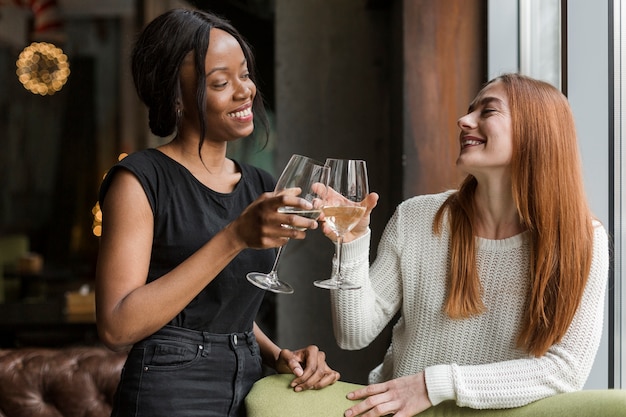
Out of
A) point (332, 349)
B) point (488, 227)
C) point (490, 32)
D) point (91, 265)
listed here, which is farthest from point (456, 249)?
point (91, 265)

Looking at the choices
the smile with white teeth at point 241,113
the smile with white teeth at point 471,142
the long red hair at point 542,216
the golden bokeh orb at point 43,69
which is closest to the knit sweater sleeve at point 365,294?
the long red hair at point 542,216

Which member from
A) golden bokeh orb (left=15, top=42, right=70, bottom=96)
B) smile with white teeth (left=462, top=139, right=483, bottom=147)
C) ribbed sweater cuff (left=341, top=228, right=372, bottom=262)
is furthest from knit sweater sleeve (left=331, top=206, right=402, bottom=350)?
golden bokeh orb (left=15, top=42, right=70, bottom=96)

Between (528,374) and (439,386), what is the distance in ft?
0.58

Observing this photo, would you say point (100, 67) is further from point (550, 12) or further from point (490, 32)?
point (550, 12)

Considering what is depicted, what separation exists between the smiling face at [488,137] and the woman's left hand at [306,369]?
519mm

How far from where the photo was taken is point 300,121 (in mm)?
4164

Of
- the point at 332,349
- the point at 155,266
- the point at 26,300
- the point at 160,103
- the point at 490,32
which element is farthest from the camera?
the point at 26,300

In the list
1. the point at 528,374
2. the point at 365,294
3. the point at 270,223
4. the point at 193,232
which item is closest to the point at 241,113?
the point at 193,232

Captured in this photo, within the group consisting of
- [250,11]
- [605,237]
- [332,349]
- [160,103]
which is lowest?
[332,349]

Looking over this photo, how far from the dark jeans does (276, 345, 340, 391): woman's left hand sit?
139mm

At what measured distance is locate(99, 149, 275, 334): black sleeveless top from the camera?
1472 millimetres

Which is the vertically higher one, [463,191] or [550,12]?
[550,12]

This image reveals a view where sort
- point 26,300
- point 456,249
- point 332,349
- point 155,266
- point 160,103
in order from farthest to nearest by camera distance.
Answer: point 26,300 < point 332,349 < point 456,249 < point 160,103 < point 155,266

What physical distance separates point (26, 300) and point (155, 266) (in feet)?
12.0
